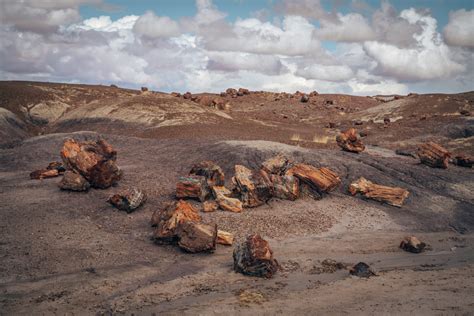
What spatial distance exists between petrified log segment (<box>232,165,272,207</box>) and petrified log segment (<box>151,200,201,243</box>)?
9.17 feet

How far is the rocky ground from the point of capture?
9.43 m

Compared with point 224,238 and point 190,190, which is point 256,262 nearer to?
point 224,238

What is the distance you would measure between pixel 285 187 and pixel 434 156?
33.6ft

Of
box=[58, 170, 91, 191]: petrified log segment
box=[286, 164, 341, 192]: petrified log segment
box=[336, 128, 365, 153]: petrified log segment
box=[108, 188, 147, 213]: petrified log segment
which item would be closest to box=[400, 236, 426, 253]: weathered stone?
box=[286, 164, 341, 192]: petrified log segment

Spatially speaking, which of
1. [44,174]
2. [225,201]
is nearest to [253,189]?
[225,201]

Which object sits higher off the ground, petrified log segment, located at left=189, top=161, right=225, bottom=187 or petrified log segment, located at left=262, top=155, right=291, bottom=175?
petrified log segment, located at left=262, top=155, right=291, bottom=175

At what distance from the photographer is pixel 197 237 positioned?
12516 mm

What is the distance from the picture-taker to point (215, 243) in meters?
12.8

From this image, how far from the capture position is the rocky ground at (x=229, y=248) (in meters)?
9.43

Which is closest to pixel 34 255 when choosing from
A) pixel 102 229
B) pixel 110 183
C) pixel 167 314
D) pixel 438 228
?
pixel 102 229

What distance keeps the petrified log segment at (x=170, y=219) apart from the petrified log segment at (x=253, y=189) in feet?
9.17

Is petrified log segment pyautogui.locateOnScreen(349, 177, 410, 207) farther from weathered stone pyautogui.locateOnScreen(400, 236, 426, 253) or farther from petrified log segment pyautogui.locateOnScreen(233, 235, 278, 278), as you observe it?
petrified log segment pyautogui.locateOnScreen(233, 235, 278, 278)

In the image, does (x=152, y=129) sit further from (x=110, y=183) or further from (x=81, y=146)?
(x=110, y=183)

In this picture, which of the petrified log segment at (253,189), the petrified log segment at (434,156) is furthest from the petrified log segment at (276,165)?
the petrified log segment at (434,156)
